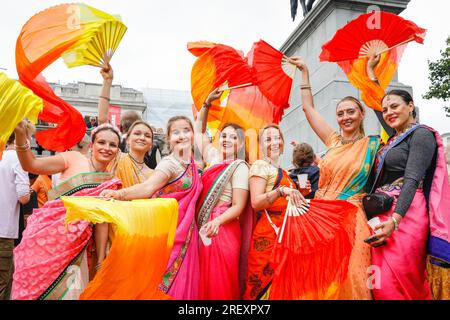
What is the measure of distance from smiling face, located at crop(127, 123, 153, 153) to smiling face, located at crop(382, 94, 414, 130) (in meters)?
1.95

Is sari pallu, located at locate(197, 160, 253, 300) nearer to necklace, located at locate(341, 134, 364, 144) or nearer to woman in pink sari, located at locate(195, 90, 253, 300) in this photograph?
woman in pink sari, located at locate(195, 90, 253, 300)

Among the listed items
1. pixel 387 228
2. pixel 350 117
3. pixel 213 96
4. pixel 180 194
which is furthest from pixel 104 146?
pixel 387 228

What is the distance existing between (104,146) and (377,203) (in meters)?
2.04

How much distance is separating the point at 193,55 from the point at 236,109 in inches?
29.3

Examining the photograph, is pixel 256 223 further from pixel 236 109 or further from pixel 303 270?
pixel 236 109

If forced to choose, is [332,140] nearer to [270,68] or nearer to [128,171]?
[270,68]

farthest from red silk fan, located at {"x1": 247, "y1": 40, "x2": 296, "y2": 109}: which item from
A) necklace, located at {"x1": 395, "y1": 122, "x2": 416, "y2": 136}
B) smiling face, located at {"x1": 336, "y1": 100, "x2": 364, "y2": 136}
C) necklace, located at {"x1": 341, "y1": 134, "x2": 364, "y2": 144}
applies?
necklace, located at {"x1": 395, "y1": 122, "x2": 416, "y2": 136}

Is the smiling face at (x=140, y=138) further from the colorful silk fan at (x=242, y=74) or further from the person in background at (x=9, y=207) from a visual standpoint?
the person in background at (x=9, y=207)

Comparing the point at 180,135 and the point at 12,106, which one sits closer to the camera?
the point at 12,106

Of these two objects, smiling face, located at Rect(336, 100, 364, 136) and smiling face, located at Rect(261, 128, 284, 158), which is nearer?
smiling face, located at Rect(336, 100, 364, 136)

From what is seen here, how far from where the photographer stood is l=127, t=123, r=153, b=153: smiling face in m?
3.45

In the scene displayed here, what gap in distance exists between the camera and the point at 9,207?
385cm

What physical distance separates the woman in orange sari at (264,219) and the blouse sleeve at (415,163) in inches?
28.7

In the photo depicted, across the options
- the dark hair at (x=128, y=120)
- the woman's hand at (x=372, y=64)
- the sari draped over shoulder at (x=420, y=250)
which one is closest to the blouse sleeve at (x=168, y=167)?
the dark hair at (x=128, y=120)
